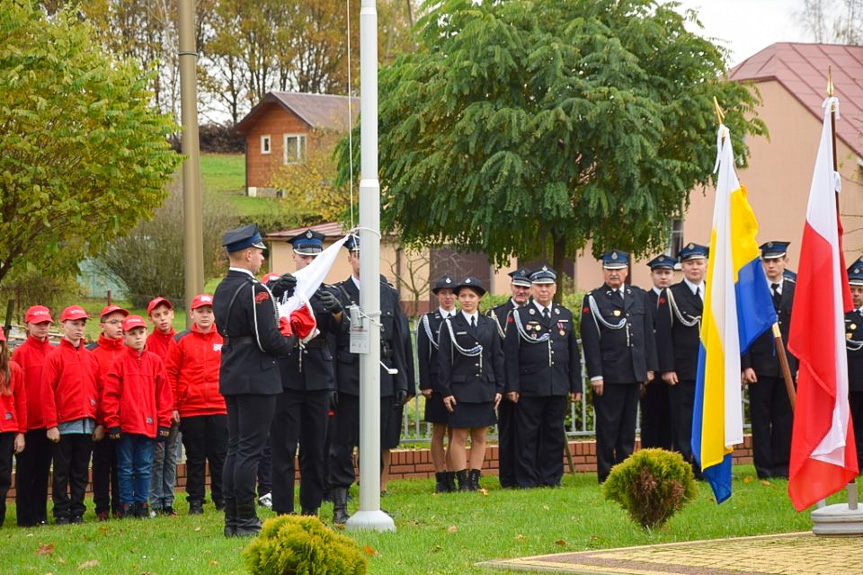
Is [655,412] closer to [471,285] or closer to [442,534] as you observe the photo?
[471,285]

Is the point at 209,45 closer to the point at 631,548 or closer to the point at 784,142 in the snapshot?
the point at 784,142

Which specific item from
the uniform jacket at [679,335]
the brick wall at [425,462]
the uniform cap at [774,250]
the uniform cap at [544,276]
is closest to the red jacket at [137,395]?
the brick wall at [425,462]

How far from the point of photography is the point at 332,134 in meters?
46.0

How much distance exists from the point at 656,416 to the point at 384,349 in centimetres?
366

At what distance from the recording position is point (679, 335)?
1348cm

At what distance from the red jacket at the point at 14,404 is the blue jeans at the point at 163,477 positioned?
117 centimetres

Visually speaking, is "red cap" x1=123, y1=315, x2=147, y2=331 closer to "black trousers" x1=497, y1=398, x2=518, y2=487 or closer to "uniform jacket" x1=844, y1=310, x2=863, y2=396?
"black trousers" x1=497, y1=398, x2=518, y2=487

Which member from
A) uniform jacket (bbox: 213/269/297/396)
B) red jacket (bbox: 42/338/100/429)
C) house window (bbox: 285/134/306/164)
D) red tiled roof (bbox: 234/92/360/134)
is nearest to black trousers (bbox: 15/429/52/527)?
red jacket (bbox: 42/338/100/429)

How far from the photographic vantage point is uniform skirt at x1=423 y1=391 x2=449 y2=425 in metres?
13.2

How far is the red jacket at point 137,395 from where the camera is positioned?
38.0 ft

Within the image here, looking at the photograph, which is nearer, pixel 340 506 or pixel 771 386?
pixel 340 506

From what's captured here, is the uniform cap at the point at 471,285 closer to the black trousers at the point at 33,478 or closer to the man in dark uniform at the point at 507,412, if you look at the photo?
the man in dark uniform at the point at 507,412

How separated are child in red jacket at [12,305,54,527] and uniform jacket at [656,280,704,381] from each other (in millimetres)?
5718

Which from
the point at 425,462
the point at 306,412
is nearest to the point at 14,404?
the point at 306,412
